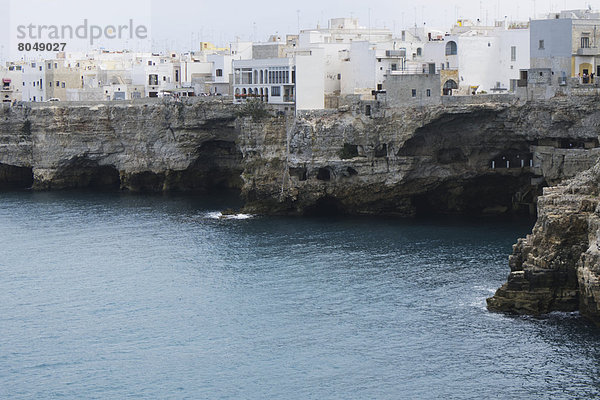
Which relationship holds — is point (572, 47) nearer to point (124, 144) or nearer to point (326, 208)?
point (326, 208)

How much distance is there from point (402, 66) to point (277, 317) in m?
31.8

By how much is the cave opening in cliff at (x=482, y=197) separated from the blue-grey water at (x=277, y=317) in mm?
3287

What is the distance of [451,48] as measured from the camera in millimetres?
70938

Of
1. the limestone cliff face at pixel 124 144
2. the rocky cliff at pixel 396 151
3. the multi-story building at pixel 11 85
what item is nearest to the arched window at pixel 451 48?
the rocky cliff at pixel 396 151

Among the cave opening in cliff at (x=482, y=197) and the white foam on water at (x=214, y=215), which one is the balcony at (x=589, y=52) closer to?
the cave opening in cliff at (x=482, y=197)

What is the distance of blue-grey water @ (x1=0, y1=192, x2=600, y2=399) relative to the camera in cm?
3728

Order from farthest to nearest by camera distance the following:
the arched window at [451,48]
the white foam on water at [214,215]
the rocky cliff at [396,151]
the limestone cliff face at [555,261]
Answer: the arched window at [451,48]
the white foam on water at [214,215]
the rocky cliff at [396,151]
the limestone cliff face at [555,261]

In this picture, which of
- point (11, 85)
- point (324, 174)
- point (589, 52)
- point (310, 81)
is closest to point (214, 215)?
point (324, 174)

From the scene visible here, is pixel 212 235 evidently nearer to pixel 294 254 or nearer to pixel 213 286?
pixel 294 254

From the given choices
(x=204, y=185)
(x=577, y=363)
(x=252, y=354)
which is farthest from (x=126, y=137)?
(x=577, y=363)

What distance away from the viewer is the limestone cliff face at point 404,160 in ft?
210

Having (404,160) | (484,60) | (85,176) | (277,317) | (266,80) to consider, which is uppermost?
(484,60)

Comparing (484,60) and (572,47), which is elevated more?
(572,47)

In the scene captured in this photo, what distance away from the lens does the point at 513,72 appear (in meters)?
69.1
